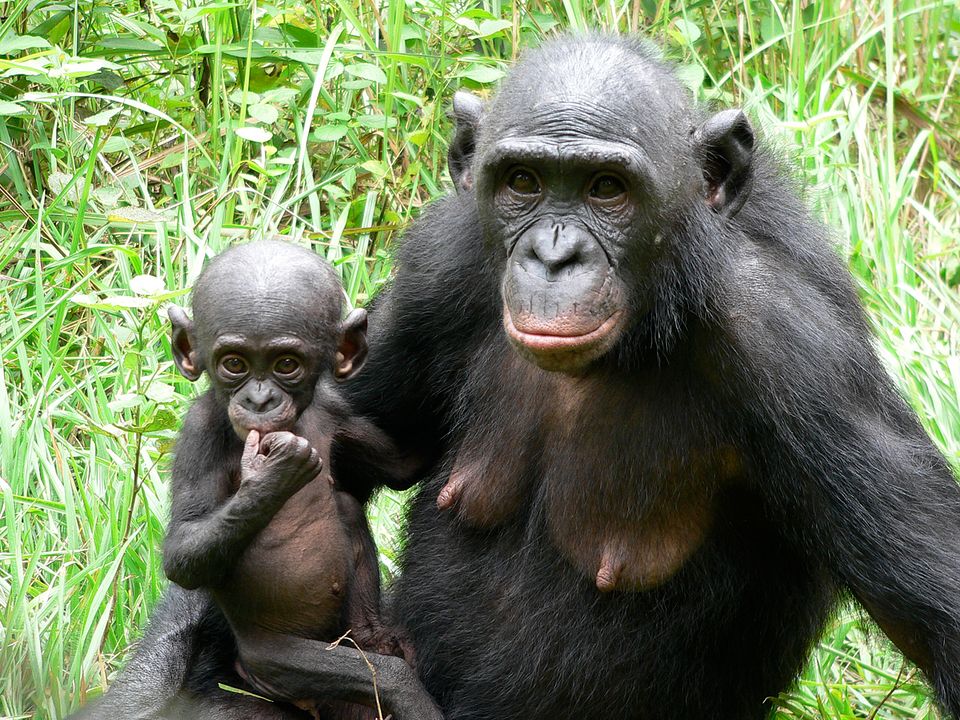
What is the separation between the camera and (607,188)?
4.11 m

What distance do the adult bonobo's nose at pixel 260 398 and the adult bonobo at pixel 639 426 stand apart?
758 millimetres

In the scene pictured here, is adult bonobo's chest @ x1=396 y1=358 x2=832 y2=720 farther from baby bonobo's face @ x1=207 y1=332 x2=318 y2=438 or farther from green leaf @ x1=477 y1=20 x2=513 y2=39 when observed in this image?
green leaf @ x1=477 y1=20 x2=513 y2=39

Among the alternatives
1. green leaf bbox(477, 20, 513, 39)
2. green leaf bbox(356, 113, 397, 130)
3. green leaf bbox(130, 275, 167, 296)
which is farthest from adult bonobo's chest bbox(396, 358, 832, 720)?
green leaf bbox(356, 113, 397, 130)

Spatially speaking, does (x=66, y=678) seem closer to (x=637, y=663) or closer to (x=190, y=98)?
(x=637, y=663)

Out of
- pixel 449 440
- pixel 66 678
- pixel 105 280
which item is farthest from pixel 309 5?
pixel 66 678

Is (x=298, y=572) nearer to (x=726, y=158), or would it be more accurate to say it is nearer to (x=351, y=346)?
(x=351, y=346)

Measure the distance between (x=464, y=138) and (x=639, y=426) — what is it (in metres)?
1.03

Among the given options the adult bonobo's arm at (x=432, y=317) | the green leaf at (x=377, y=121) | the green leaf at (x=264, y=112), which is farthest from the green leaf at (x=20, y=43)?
the adult bonobo's arm at (x=432, y=317)

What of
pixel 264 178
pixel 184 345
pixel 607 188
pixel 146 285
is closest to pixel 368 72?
pixel 264 178

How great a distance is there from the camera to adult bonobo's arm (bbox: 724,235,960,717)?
4266 mm

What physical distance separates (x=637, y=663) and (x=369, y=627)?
93 cm

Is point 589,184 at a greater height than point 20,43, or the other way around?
point 589,184

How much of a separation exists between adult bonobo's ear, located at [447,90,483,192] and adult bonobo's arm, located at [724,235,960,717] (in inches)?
35.0

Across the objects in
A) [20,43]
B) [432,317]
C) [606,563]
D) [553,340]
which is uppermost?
[553,340]
